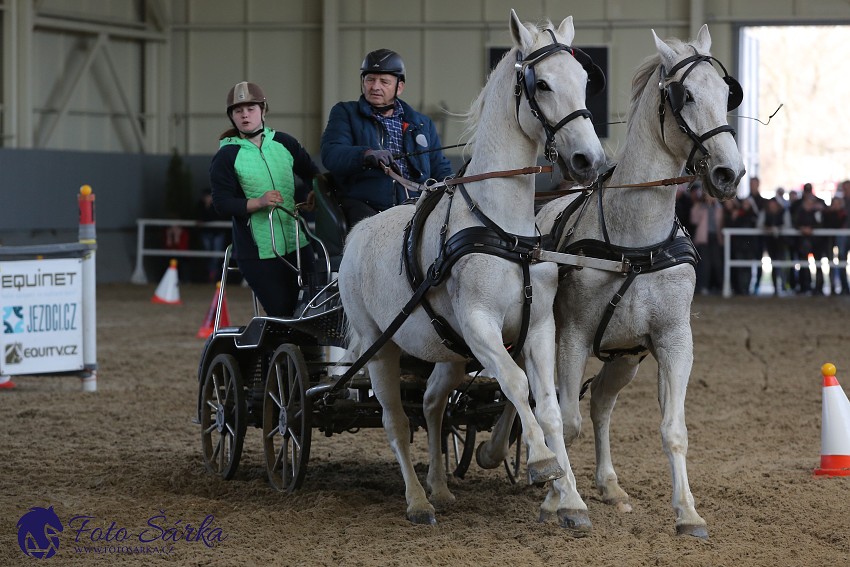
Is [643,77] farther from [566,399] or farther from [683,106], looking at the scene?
[566,399]

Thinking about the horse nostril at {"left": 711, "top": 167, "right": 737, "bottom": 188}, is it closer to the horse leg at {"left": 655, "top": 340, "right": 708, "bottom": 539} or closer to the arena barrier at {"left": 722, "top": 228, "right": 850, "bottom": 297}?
the horse leg at {"left": 655, "top": 340, "right": 708, "bottom": 539}

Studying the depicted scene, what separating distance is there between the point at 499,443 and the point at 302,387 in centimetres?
99

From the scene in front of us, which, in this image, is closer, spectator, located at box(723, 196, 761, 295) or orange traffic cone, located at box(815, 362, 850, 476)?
orange traffic cone, located at box(815, 362, 850, 476)

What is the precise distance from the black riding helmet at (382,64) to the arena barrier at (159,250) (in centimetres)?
1343

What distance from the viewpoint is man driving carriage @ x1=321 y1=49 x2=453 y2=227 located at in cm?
581

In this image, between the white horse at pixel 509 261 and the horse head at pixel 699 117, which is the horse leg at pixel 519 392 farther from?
the horse head at pixel 699 117

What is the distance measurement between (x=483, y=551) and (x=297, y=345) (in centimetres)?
212

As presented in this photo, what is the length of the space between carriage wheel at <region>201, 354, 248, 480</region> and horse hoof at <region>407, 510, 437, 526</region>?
1.28 m

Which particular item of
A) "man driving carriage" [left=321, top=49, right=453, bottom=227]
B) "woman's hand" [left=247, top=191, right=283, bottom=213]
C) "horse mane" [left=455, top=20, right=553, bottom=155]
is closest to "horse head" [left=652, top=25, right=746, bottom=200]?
"horse mane" [left=455, top=20, right=553, bottom=155]

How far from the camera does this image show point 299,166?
640 centimetres

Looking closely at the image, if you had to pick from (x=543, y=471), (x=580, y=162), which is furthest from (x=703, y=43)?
(x=543, y=471)

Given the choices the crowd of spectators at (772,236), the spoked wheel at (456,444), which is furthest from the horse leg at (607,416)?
the crowd of spectators at (772,236)

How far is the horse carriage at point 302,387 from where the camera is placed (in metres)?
5.66

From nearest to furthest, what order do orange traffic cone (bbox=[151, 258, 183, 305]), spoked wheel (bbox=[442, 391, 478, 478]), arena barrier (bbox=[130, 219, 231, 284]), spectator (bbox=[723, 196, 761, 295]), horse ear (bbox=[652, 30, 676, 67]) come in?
horse ear (bbox=[652, 30, 676, 67]) → spoked wheel (bbox=[442, 391, 478, 478]) → orange traffic cone (bbox=[151, 258, 183, 305]) → spectator (bbox=[723, 196, 761, 295]) → arena barrier (bbox=[130, 219, 231, 284])
